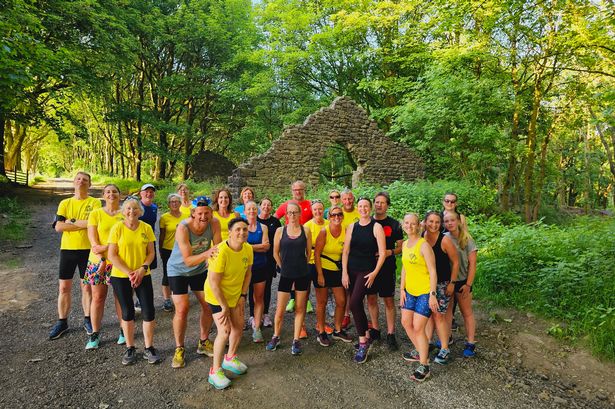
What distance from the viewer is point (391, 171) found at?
14648 mm

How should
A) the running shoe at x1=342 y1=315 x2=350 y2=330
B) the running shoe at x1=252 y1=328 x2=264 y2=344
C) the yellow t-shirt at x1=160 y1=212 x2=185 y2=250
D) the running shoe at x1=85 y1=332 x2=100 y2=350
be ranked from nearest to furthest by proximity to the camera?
the running shoe at x1=85 y1=332 x2=100 y2=350
the running shoe at x1=252 y1=328 x2=264 y2=344
the running shoe at x1=342 y1=315 x2=350 y2=330
the yellow t-shirt at x1=160 y1=212 x2=185 y2=250

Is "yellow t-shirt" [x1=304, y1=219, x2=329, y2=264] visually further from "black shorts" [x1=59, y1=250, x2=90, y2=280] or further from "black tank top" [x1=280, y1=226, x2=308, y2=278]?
"black shorts" [x1=59, y1=250, x2=90, y2=280]

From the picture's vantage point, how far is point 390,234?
3994 millimetres

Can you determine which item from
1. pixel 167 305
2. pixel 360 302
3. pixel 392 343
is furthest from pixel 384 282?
pixel 167 305

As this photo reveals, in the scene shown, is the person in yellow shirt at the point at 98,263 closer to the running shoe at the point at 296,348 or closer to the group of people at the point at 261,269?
the group of people at the point at 261,269

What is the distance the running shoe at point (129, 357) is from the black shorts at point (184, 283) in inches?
28.3

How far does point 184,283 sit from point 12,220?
9.86 metres

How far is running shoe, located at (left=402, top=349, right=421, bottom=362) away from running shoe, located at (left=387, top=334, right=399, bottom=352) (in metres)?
0.16

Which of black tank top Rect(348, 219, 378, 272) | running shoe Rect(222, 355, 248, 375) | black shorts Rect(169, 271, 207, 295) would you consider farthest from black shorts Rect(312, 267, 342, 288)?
→ black shorts Rect(169, 271, 207, 295)

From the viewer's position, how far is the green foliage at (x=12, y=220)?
8.69 metres

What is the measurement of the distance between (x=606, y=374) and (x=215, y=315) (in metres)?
3.85

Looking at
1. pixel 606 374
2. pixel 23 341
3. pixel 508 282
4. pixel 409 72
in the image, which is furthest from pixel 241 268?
pixel 409 72

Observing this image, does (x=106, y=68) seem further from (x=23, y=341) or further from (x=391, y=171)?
(x=23, y=341)

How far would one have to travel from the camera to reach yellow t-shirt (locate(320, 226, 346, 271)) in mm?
4074
